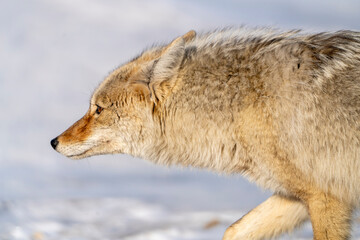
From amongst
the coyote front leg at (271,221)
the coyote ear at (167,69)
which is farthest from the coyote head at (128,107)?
the coyote front leg at (271,221)

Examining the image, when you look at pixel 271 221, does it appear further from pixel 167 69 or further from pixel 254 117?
pixel 167 69

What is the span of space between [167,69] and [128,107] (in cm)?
51

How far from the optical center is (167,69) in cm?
462

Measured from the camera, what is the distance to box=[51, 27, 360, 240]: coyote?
13.6ft

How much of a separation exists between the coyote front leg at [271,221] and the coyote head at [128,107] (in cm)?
112

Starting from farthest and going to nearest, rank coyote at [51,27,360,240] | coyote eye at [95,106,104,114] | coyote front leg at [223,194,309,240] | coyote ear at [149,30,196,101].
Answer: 1. coyote eye at [95,106,104,114]
2. coyote front leg at [223,194,309,240]
3. coyote ear at [149,30,196,101]
4. coyote at [51,27,360,240]

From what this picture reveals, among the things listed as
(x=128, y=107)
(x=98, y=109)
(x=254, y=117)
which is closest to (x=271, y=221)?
(x=254, y=117)

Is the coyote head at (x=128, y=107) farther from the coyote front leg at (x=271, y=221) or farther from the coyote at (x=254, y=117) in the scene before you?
the coyote front leg at (x=271, y=221)

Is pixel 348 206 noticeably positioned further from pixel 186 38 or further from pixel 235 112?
pixel 186 38

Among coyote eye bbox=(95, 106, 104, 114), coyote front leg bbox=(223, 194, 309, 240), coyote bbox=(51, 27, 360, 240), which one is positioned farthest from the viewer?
coyote eye bbox=(95, 106, 104, 114)

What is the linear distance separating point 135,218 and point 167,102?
2625 millimetres

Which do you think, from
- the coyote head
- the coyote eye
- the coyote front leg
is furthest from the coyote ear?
the coyote front leg

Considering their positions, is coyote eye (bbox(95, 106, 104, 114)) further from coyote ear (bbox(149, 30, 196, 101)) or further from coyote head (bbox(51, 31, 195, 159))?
coyote ear (bbox(149, 30, 196, 101))

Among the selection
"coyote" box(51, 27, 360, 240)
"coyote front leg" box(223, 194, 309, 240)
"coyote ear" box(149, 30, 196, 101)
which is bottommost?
"coyote front leg" box(223, 194, 309, 240)
